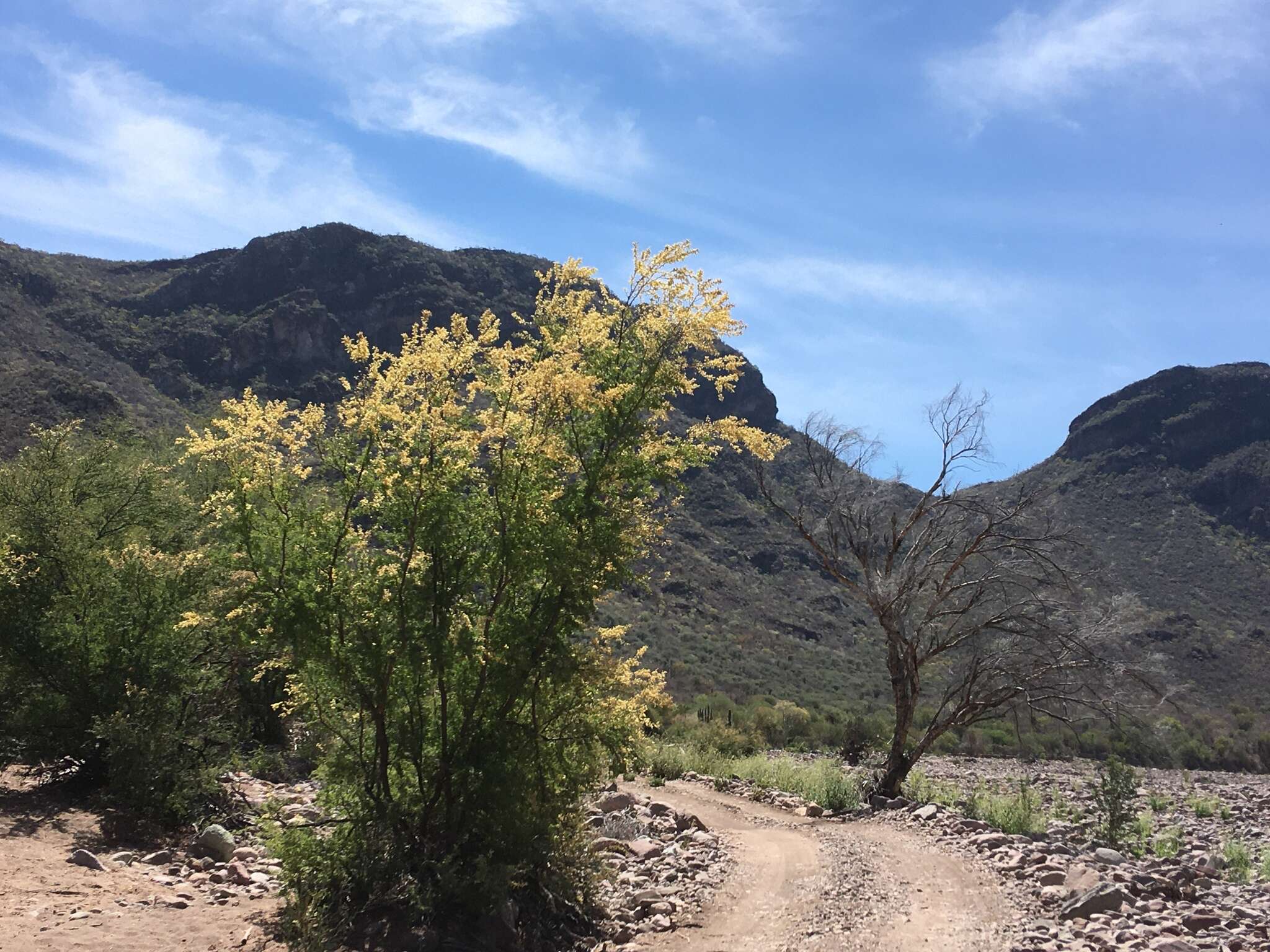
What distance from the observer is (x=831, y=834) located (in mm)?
14141

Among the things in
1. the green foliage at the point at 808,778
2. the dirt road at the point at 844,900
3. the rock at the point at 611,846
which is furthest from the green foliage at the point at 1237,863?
the rock at the point at 611,846

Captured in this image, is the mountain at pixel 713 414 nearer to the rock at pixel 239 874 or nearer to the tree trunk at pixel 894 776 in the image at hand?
the tree trunk at pixel 894 776

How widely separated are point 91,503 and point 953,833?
14811mm

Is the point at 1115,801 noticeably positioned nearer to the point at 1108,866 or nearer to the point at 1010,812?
the point at 1010,812

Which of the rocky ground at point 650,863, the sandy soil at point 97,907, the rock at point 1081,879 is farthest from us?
the rock at point 1081,879

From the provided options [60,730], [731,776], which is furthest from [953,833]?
[60,730]

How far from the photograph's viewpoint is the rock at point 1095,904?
31.0 feet

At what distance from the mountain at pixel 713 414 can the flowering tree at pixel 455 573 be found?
23.9 metres

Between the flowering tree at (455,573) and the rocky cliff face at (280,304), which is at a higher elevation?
the rocky cliff face at (280,304)

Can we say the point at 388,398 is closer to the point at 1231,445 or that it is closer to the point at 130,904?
the point at 130,904

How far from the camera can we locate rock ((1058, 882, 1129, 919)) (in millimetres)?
9438

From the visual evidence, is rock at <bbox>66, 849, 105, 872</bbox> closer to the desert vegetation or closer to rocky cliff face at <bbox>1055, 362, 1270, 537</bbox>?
the desert vegetation

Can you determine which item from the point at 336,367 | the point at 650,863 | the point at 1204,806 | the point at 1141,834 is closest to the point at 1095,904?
the point at 650,863

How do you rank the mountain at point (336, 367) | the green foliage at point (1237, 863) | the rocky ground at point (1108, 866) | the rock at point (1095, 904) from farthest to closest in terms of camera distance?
the mountain at point (336, 367), the green foliage at point (1237, 863), the rock at point (1095, 904), the rocky ground at point (1108, 866)
